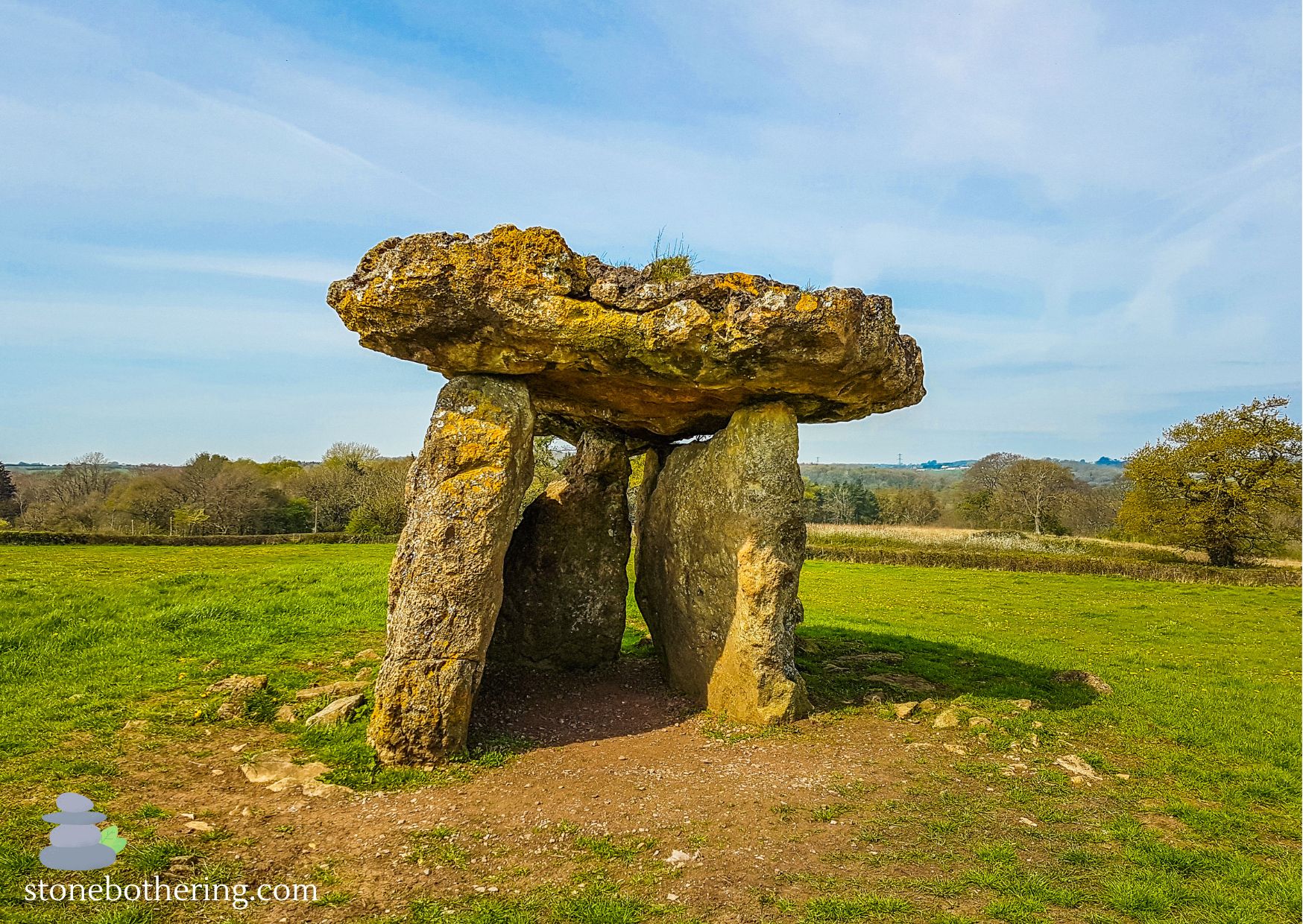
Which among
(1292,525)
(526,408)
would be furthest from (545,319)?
(1292,525)

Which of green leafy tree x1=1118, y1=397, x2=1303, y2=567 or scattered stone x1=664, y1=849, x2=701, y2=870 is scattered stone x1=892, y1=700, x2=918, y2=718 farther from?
green leafy tree x1=1118, y1=397, x2=1303, y2=567

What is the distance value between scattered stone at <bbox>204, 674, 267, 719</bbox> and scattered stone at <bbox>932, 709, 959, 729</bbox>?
8.92 metres

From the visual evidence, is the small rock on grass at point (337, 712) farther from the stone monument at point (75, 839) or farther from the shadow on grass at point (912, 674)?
the shadow on grass at point (912, 674)

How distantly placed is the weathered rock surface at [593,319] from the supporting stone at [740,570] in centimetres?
100

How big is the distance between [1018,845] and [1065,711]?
488 cm

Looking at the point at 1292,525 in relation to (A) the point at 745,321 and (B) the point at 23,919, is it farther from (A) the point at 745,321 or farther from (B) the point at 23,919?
(B) the point at 23,919

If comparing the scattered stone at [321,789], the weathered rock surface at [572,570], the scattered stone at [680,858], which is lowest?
the scattered stone at [680,858]

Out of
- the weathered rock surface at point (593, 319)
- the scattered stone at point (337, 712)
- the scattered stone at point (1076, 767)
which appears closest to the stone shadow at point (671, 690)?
the scattered stone at point (337, 712)

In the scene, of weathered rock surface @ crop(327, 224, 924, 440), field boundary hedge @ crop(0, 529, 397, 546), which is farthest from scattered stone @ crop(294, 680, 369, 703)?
field boundary hedge @ crop(0, 529, 397, 546)

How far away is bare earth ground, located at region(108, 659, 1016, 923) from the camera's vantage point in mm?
5918

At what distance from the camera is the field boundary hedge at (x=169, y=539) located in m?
33.2

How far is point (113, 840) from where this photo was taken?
609cm

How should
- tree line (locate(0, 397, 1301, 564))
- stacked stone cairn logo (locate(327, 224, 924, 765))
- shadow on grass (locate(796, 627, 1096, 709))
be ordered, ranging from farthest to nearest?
tree line (locate(0, 397, 1301, 564))
shadow on grass (locate(796, 627, 1096, 709))
stacked stone cairn logo (locate(327, 224, 924, 765))

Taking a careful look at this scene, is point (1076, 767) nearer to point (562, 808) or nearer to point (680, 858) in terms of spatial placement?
point (680, 858)
